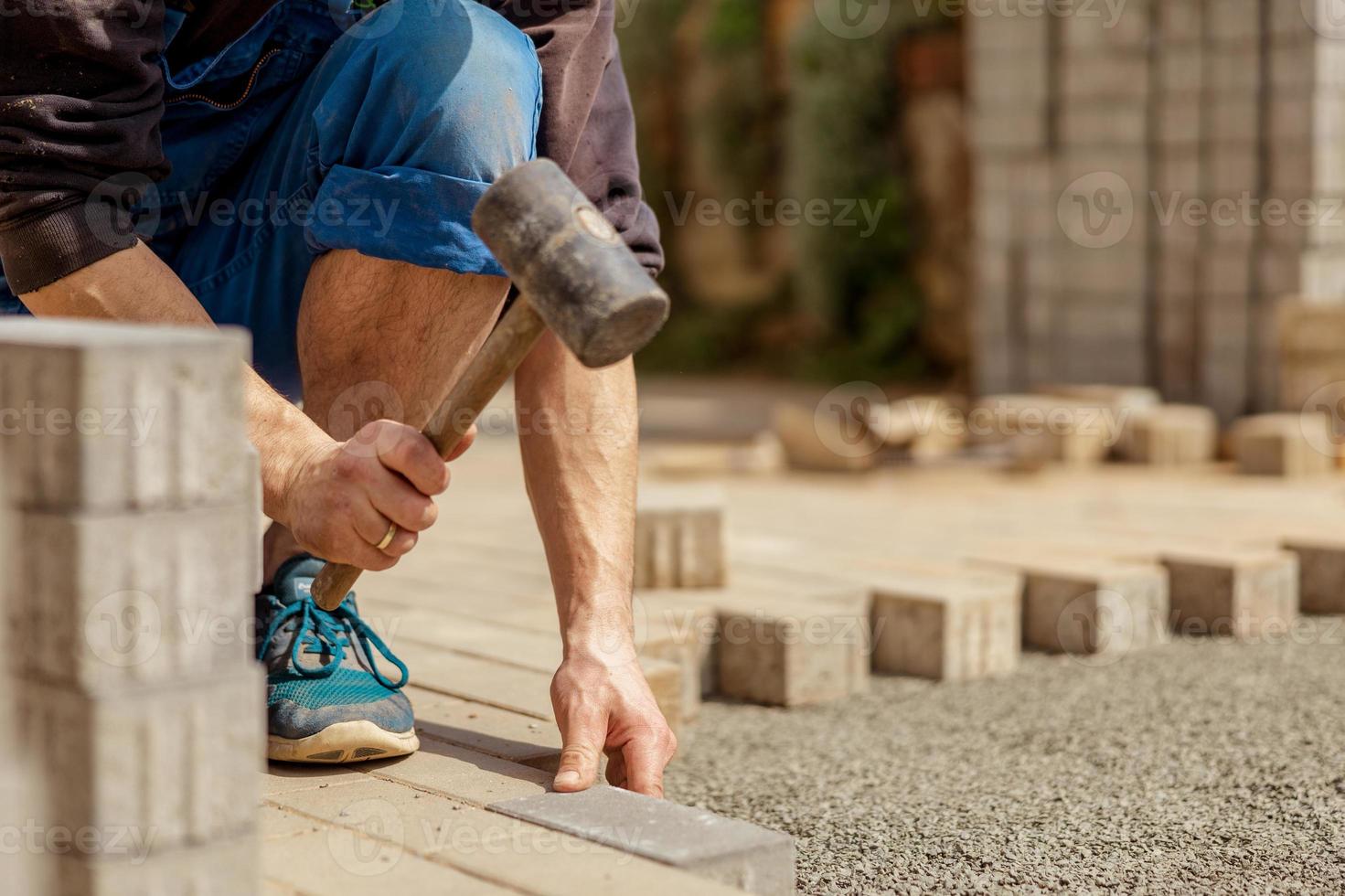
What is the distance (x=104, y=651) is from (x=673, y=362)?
10.8m

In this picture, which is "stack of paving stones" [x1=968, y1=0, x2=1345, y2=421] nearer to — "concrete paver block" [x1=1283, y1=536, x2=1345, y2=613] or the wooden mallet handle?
"concrete paver block" [x1=1283, y1=536, x2=1345, y2=613]

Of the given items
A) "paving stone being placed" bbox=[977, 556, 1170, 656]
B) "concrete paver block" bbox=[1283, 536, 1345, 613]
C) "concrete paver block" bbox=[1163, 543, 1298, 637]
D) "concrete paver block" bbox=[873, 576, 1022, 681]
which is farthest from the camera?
"concrete paver block" bbox=[1283, 536, 1345, 613]

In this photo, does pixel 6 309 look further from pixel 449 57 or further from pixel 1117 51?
pixel 1117 51

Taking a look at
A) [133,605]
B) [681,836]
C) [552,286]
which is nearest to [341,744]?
[681,836]

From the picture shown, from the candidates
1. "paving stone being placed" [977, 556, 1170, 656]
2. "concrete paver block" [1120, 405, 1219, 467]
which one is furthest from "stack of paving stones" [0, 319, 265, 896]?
"concrete paver block" [1120, 405, 1219, 467]

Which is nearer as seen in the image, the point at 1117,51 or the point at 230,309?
the point at 230,309

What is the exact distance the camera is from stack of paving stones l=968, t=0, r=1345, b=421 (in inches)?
255

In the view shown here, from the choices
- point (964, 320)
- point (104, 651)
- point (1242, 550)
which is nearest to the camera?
point (104, 651)

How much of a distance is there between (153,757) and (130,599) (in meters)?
0.12

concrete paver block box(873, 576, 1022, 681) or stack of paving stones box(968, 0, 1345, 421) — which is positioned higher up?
stack of paving stones box(968, 0, 1345, 421)

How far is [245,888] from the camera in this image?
1.25 meters

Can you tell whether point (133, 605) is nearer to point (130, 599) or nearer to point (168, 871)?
point (130, 599)

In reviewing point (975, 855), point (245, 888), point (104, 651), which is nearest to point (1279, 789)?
point (975, 855)

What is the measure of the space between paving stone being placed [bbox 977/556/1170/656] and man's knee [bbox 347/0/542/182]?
1.63m
